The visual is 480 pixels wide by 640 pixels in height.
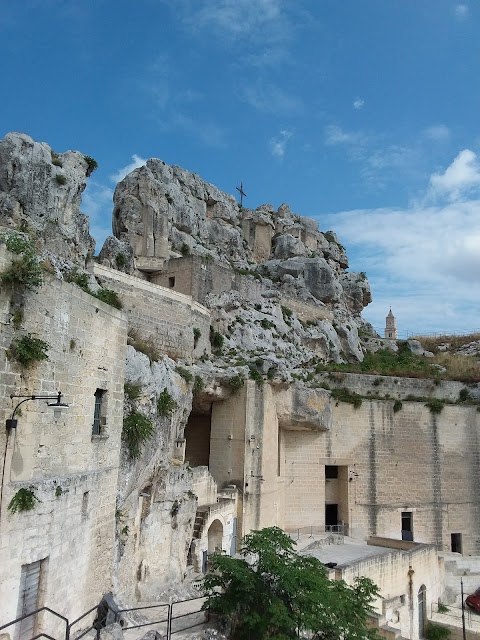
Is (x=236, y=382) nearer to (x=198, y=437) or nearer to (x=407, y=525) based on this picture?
(x=198, y=437)

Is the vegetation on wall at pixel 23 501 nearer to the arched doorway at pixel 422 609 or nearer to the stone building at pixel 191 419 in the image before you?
the stone building at pixel 191 419

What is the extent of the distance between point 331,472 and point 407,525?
14.7ft

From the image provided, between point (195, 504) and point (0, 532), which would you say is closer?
point (0, 532)

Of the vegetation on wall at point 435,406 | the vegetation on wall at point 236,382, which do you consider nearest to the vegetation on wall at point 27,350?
the vegetation on wall at point 236,382

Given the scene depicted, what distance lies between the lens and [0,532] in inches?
262

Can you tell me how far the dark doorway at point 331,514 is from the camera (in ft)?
84.2

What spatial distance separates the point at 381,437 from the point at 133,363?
17176 millimetres

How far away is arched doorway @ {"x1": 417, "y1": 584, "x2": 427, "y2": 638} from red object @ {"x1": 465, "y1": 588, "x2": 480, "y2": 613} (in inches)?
104

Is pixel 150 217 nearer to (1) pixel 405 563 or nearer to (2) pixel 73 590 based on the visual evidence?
(1) pixel 405 563

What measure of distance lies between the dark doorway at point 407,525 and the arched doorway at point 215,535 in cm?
1163

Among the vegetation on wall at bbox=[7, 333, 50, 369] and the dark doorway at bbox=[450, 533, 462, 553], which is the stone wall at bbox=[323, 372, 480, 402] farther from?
the vegetation on wall at bbox=[7, 333, 50, 369]

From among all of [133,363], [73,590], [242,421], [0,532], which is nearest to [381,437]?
[242,421]

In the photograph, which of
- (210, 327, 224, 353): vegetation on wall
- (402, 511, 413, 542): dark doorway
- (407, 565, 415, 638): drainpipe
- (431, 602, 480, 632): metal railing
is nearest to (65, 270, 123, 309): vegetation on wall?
(210, 327, 224, 353): vegetation on wall

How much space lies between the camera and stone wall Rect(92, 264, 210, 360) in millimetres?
17938
